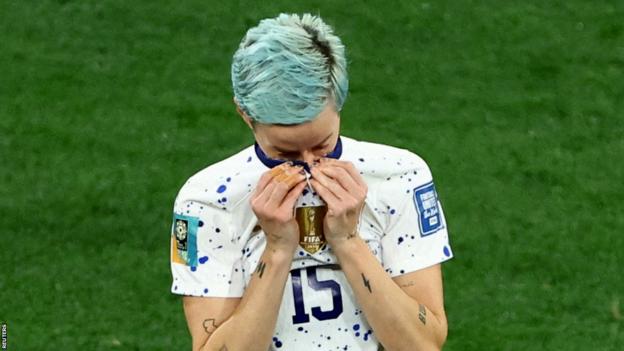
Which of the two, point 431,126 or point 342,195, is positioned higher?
point 342,195

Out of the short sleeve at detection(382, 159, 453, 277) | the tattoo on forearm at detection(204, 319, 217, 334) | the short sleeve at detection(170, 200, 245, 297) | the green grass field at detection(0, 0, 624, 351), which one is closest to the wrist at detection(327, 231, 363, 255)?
the short sleeve at detection(382, 159, 453, 277)

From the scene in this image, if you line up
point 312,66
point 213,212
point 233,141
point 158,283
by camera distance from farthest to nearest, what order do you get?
point 233,141, point 158,283, point 213,212, point 312,66

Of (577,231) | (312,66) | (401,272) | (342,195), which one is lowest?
(577,231)

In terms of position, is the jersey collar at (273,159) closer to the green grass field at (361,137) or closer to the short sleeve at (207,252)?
the short sleeve at (207,252)

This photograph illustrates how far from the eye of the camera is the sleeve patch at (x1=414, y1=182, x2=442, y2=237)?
415cm

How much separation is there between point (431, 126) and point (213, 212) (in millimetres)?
5359

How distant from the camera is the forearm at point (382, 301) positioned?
13.0 ft

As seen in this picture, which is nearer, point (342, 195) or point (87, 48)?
point (342, 195)

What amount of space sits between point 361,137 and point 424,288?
502 cm

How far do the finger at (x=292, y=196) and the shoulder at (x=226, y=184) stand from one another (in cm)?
20

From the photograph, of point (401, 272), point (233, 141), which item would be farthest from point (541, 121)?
point (401, 272)

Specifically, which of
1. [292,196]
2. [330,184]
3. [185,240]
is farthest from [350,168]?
[185,240]

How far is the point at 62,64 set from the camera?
9953mm

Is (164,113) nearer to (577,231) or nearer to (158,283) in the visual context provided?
(158,283)
